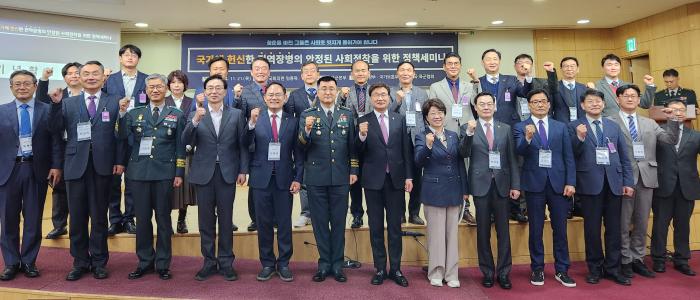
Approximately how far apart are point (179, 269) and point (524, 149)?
2783 millimetres

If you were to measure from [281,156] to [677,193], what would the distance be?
3.24 meters

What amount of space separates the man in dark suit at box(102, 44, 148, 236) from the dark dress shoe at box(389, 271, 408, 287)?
2.20 metres

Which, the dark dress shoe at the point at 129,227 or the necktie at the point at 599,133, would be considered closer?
the necktie at the point at 599,133

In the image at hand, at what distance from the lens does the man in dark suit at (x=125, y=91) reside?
3424 mm

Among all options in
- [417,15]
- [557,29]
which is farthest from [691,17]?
[417,15]

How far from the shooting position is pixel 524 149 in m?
2.98

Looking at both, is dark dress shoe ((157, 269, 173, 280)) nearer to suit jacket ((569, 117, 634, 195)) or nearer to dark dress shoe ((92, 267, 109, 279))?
dark dress shoe ((92, 267, 109, 279))

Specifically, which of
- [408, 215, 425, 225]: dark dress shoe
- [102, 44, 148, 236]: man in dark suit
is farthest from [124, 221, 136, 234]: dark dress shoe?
[408, 215, 425, 225]: dark dress shoe

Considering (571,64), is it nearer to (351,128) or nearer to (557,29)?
(351,128)

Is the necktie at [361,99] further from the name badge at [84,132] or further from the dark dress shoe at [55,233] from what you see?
the dark dress shoe at [55,233]

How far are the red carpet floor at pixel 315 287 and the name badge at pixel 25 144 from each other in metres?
0.89

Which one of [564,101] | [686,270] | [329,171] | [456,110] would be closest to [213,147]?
[329,171]

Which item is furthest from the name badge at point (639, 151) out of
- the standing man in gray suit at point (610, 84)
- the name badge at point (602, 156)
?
the standing man in gray suit at point (610, 84)

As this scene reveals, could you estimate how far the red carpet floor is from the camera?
2.73 m
